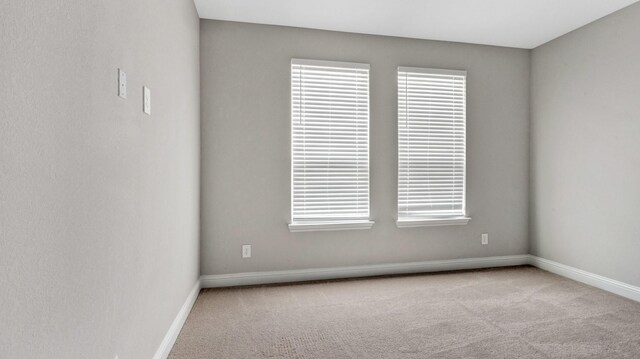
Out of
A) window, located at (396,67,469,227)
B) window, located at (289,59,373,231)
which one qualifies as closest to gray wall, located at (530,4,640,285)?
window, located at (396,67,469,227)

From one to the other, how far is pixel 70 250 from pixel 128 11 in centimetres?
102

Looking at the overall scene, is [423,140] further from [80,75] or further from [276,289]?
[80,75]

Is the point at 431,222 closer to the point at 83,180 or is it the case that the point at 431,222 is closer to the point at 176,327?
the point at 176,327

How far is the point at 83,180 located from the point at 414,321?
2230 mm

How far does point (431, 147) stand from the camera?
3639mm

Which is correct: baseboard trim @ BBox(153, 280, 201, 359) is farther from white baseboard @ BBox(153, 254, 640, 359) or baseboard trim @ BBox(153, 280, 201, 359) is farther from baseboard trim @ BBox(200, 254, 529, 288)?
baseboard trim @ BBox(200, 254, 529, 288)

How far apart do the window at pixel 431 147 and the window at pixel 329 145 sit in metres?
0.43

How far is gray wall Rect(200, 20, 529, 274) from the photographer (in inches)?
125

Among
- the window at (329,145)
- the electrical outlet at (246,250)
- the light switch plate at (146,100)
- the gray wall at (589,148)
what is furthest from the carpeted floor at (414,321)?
the light switch plate at (146,100)

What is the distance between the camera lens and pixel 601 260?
313 centimetres

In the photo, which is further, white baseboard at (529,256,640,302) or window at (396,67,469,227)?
window at (396,67,469,227)

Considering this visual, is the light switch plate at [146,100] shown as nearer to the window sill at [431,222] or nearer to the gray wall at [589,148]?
the window sill at [431,222]

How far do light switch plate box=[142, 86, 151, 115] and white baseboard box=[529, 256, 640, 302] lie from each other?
3941mm

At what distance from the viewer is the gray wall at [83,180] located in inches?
29.5
